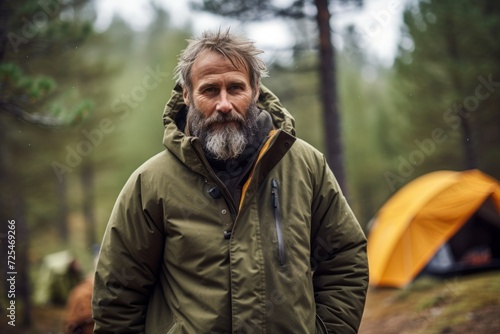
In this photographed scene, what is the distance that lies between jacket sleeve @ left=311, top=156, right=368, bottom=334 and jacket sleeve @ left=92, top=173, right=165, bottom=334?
0.79 meters

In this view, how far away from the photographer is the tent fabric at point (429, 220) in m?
11.6

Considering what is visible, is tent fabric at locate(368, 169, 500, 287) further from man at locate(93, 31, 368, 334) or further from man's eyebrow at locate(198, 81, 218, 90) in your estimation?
man's eyebrow at locate(198, 81, 218, 90)

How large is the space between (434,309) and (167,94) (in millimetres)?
18327

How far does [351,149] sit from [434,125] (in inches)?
386

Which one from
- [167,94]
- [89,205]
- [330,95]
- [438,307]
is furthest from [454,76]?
[89,205]

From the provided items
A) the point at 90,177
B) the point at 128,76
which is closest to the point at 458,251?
the point at 90,177

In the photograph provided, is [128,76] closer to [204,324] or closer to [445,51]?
[445,51]

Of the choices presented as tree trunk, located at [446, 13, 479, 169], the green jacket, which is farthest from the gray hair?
tree trunk, located at [446, 13, 479, 169]

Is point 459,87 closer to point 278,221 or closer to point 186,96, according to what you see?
point 186,96

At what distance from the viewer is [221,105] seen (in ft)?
8.46

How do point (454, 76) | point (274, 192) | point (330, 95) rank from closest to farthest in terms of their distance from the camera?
1. point (274, 192)
2. point (330, 95)
3. point (454, 76)

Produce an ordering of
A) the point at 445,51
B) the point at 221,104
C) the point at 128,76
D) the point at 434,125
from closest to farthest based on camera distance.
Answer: the point at 221,104 < the point at 445,51 < the point at 434,125 < the point at 128,76

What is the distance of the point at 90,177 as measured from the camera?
25.4 metres

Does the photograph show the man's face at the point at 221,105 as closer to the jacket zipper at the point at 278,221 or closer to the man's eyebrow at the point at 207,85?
the man's eyebrow at the point at 207,85
